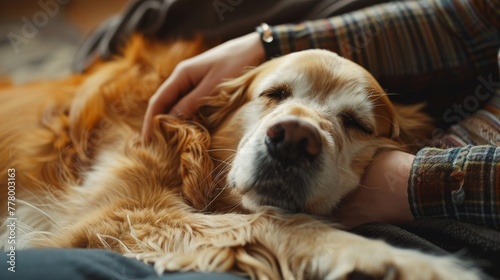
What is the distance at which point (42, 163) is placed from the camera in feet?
4.82

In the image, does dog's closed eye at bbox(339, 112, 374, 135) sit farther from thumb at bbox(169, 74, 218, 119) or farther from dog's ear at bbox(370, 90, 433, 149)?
thumb at bbox(169, 74, 218, 119)

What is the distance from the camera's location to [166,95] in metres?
1.50

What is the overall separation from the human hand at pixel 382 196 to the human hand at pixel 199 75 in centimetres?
56

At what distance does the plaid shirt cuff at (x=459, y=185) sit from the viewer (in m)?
1.06

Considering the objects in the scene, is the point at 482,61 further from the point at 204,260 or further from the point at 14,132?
the point at 14,132

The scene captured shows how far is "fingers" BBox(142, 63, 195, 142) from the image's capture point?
1.47 metres

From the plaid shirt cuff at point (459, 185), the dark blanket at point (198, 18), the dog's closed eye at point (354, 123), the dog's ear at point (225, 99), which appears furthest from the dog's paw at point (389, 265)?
the dark blanket at point (198, 18)

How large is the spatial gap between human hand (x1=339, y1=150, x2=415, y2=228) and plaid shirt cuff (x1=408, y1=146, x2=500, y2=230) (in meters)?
0.04

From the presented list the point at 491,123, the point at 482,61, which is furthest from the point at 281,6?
the point at 491,123

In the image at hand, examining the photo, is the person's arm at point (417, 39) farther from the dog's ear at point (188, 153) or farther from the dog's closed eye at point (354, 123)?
the dog's ear at point (188, 153)

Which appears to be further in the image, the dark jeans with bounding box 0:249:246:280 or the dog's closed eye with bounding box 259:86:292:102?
the dog's closed eye with bounding box 259:86:292:102

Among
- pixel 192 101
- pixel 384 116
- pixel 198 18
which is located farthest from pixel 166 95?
pixel 384 116

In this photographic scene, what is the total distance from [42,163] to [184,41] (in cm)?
72

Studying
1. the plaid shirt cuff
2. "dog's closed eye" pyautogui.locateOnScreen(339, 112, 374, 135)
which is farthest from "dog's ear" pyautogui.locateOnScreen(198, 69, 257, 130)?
the plaid shirt cuff
